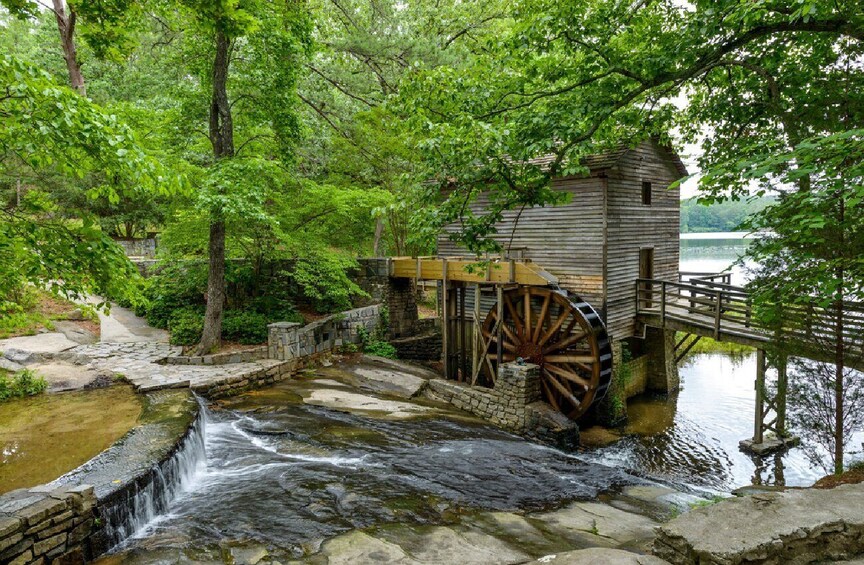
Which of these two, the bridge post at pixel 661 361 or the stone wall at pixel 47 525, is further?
the bridge post at pixel 661 361

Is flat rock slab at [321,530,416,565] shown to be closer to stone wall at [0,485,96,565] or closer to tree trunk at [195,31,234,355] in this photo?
stone wall at [0,485,96,565]

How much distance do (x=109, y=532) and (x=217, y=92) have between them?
30.5 ft

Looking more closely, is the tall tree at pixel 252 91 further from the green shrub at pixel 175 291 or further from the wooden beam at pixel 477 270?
the wooden beam at pixel 477 270

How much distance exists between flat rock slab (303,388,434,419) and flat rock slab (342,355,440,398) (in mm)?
1068

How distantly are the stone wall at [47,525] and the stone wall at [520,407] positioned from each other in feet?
27.4

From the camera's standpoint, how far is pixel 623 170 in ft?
44.0

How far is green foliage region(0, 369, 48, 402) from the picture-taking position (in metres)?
8.73

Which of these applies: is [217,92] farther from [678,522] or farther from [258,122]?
[678,522]

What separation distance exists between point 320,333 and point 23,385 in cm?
651

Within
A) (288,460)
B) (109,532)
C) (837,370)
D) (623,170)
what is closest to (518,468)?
(288,460)

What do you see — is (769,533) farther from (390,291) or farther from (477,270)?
(390,291)

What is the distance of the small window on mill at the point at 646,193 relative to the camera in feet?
47.3

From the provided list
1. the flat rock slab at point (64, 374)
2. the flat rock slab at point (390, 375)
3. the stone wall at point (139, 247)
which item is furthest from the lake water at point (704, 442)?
the stone wall at point (139, 247)

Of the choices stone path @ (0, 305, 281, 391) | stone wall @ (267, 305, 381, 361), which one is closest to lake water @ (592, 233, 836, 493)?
stone wall @ (267, 305, 381, 361)
